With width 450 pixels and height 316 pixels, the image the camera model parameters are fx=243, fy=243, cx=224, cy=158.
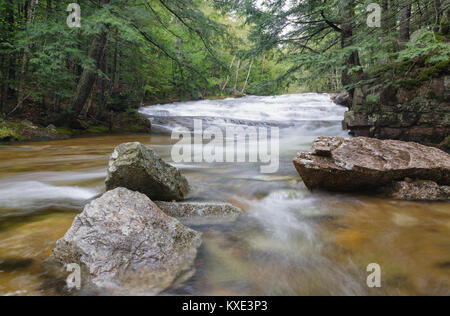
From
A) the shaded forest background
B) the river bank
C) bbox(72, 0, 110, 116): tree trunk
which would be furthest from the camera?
bbox(72, 0, 110, 116): tree trunk

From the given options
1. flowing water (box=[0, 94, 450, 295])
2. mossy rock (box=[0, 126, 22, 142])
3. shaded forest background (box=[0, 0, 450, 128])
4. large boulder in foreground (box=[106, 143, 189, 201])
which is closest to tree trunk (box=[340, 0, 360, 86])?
shaded forest background (box=[0, 0, 450, 128])

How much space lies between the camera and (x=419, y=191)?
304 cm

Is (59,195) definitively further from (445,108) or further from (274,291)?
(445,108)

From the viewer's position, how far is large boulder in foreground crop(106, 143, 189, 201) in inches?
97.3

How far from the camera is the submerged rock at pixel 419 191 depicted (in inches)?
117

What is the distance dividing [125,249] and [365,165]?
2.83 meters

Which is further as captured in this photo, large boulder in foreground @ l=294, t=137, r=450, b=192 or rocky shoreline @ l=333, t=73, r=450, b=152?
rocky shoreline @ l=333, t=73, r=450, b=152

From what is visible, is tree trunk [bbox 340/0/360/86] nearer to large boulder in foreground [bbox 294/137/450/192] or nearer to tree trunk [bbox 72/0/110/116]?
large boulder in foreground [bbox 294/137/450/192]

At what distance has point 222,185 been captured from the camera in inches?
150

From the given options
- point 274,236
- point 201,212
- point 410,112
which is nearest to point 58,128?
point 201,212

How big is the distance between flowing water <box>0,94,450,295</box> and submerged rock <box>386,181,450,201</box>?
18 centimetres

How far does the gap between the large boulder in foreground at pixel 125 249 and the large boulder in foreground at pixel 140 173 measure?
0.53m

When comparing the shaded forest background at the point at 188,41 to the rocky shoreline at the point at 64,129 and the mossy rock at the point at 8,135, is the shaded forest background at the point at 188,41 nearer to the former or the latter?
the rocky shoreline at the point at 64,129

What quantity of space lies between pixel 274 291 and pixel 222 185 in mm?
2352
